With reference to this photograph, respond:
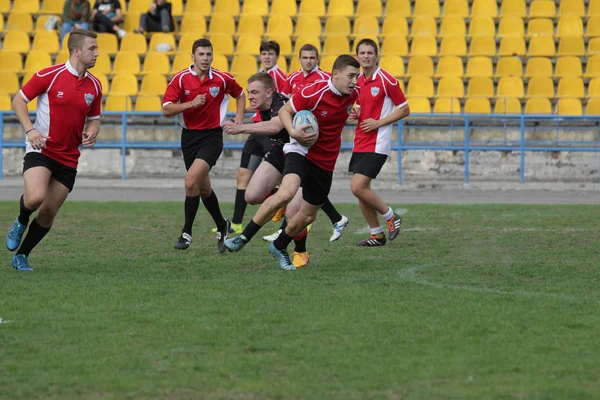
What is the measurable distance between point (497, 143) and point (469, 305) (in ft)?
44.9

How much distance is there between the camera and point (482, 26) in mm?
22703

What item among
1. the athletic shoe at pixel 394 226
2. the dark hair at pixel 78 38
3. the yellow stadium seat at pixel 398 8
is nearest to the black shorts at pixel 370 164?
the athletic shoe at pixel 394 226

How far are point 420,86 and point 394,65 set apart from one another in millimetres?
792

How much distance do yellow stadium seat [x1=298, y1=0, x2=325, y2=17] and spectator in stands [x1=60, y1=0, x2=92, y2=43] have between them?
4648mm

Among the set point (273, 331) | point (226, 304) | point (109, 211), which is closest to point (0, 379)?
point (273, 331)

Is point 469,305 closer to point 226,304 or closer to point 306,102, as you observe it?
point 226,304

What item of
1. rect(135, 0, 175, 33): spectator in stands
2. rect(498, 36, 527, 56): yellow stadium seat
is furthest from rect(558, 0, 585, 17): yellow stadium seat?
rect(135, 0, 175, 33): spectator in stands

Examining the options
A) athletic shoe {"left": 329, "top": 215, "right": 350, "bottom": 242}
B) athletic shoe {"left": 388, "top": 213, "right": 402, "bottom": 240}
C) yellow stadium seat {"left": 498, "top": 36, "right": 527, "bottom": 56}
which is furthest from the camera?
yellow stadium seat {"left": 498, "top": 36, "right": 527, "bottom": 56}

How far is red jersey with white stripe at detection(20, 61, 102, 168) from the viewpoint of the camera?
320 inches

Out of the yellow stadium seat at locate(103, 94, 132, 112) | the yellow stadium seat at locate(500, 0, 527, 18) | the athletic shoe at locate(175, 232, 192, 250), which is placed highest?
the yellow stadium seat at locate(500, 0, 527, 18)

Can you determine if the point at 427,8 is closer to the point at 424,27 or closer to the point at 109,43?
the point at 424,27

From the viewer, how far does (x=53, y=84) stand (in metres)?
8.14

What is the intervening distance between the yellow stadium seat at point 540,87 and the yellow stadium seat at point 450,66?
144 centimetres

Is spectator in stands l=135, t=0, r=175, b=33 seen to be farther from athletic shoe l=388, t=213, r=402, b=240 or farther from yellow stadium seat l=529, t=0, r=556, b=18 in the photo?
athletic shoe l=388, t=213, r=402, b=240
